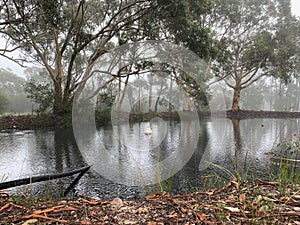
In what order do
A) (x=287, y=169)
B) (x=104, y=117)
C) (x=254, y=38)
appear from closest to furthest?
(x=287, y=169) → (x=104, y=117) → (x=254, y=38)

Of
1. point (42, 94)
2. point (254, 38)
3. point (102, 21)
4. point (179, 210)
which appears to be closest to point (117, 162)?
point (179, 210)

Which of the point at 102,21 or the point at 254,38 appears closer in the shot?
the point at 102,21

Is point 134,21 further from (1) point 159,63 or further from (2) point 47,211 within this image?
(2) point 47,211

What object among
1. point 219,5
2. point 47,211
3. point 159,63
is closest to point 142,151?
point 159,63

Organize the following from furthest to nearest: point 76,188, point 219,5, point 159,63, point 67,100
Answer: point 219,5
point 67,100
point 159,63
point 76,188

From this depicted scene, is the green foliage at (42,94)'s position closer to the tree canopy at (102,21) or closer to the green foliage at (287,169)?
the tree canopy at (102,21)

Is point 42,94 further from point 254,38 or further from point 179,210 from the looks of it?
point 254,38

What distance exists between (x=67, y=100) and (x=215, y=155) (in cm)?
597

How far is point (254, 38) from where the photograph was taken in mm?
13570

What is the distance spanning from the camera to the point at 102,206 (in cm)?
124

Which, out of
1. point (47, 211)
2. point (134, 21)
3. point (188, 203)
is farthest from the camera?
point (134, 21)

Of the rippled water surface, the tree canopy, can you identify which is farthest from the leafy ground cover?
the tree canopy

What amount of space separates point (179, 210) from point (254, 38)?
14.7 m

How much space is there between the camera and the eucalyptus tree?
1223cm
